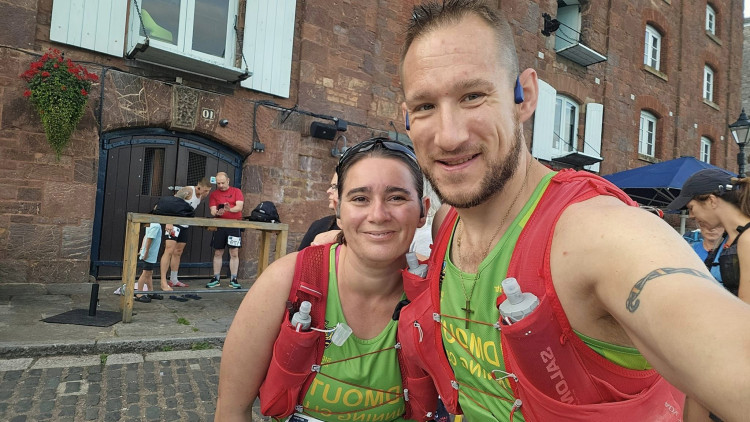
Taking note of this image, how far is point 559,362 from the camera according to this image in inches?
39.1

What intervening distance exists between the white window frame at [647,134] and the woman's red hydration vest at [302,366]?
15498 mm

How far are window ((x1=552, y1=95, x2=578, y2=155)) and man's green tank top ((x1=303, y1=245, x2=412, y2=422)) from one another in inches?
480

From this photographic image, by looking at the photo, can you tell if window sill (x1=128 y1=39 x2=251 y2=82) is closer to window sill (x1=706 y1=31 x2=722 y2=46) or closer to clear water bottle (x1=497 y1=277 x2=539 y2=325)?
clear water bottle (x1=497 y1=277 x2=539 y2=325)

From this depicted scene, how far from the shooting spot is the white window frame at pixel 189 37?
689 cm

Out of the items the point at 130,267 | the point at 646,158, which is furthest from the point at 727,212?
the point at 646,158

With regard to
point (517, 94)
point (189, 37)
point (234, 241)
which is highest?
point (189, 37)

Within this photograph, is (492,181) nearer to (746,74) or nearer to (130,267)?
(130,267)

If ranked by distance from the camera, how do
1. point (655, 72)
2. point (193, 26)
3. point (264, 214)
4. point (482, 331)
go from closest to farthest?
1. point (482, 331)
2. point (264, 214)
3. point (193, 26)
4. point (655, 72)

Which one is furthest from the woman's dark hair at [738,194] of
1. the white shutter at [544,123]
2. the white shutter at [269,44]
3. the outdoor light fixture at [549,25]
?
the outdoor light fixture at [549,25]

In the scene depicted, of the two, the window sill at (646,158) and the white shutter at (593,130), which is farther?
the window sill at (646,158)

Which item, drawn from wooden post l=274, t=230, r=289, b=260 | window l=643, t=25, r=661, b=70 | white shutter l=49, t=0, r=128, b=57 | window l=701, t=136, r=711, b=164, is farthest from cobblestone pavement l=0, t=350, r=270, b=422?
window l=701, t=136, r=711, b=164

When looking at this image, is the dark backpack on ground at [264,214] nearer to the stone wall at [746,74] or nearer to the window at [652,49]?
the window at [652,49]

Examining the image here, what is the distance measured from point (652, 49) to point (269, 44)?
13265 millimetres

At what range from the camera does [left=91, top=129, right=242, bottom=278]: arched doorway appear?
22.8 ft
